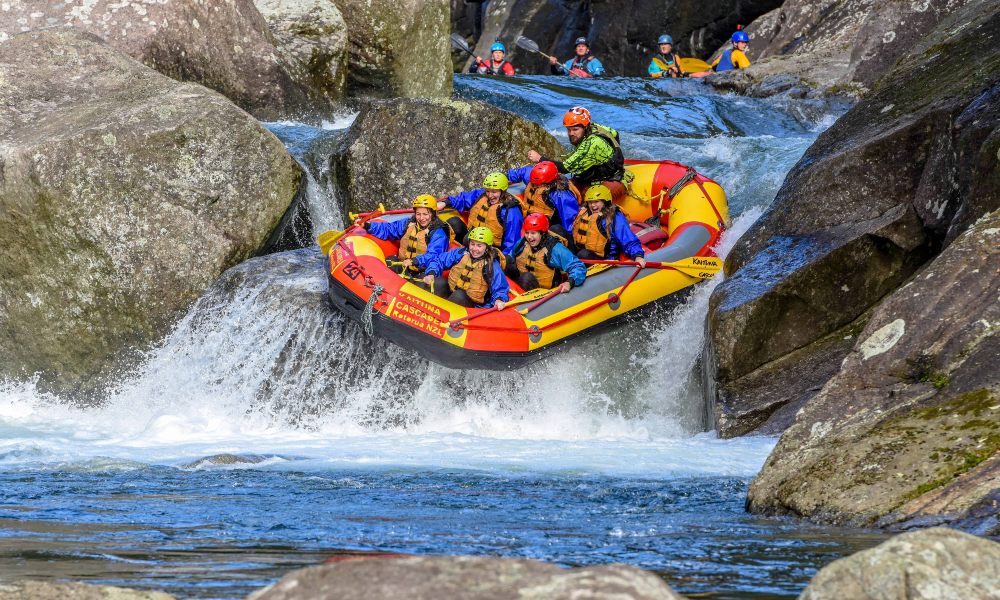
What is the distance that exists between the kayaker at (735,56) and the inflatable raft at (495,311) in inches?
500

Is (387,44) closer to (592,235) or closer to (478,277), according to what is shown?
(592,235)

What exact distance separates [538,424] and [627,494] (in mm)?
3595

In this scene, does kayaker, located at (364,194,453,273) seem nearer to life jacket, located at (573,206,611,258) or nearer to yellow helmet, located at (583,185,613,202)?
life jacket, located at (573,206,611,258)

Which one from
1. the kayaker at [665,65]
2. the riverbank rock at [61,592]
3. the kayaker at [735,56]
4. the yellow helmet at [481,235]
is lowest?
the yellow helmet at [481,235]

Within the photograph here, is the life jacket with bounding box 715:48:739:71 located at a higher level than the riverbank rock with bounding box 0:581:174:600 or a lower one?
higher

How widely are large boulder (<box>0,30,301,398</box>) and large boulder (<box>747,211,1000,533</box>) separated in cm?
617

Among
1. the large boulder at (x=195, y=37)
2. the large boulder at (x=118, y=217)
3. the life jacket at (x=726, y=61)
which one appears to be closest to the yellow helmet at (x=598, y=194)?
the large boulder at (x=118, y=217)

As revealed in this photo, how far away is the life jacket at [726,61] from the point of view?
2174 centimetres

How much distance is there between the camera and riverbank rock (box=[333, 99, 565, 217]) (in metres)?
10.8

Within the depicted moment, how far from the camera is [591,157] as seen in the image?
999 cm

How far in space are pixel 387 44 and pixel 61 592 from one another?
13.0 m

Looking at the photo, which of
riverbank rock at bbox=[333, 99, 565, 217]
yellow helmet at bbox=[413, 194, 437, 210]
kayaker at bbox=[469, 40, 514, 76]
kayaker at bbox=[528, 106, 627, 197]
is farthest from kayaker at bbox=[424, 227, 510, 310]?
kayaker at bbox=[469, 40, 514, 76]

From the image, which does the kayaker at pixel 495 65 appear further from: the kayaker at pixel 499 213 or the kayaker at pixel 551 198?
the kayaker at pixel 499 213

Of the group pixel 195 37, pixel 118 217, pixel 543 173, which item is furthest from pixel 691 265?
pixel 195 37
